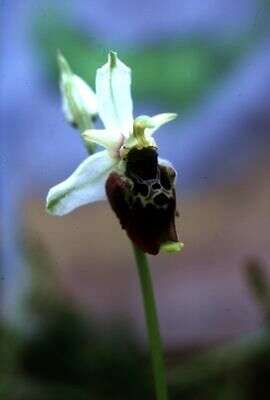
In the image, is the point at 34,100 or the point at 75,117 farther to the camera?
the point at 34,100

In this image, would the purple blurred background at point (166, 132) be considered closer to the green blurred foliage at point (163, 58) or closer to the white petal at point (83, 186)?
the green blurred foliage at point (163, 58)

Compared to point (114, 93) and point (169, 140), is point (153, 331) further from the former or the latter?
point (169, 140)

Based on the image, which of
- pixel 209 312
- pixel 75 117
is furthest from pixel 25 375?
pixel 75 117

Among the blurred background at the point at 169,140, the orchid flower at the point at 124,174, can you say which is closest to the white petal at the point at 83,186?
the orchid flower at the point at 124,174

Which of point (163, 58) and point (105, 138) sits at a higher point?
point (163, 58)

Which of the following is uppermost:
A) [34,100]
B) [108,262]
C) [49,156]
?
[34,100]

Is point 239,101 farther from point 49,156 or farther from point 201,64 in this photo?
point 49,156

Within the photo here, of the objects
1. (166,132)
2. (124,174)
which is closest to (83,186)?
(124,174)
